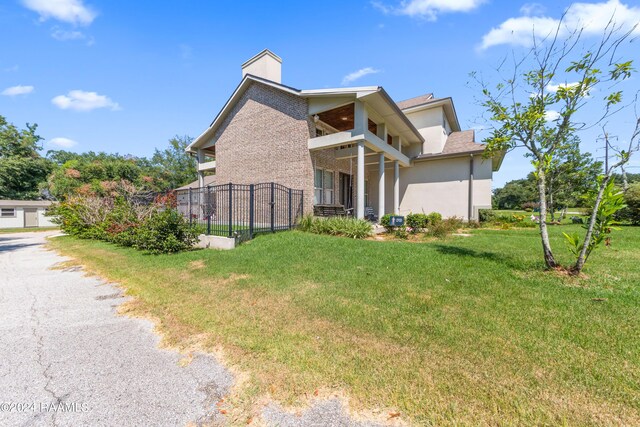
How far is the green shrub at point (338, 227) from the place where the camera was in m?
9.72

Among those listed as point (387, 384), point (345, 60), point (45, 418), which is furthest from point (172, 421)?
point (345, 60)

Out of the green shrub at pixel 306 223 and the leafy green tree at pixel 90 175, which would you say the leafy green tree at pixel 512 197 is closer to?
the green shrub at pixel 306 223

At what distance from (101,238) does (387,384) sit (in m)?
14.4

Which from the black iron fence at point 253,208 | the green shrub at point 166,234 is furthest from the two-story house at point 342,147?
the green shrub at point 166,234

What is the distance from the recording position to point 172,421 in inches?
78.7

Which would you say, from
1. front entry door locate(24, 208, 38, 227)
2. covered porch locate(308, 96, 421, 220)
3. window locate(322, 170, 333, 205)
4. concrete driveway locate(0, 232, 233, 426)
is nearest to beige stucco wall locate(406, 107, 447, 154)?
covered porch locate(308, 96, 421, 220)

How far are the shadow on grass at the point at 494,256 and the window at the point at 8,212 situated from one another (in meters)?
44.4

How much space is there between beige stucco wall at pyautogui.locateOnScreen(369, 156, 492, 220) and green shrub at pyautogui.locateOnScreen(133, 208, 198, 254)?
42.3ft

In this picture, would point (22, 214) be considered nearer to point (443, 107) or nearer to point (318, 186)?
point (318, 186)

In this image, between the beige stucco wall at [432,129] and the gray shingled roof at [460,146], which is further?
the beige stucco wall at [432,129]

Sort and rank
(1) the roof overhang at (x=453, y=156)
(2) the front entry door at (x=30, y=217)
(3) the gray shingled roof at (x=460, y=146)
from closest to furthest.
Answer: (1) the roof overhang at (x=453, y=156), (3) the gray shingled roof at (x=460, y=146), (2) the front entry door at (x=30, y=217)

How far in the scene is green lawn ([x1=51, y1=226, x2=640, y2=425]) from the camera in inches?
82.5

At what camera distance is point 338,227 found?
32.7 ft

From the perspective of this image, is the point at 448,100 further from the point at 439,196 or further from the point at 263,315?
the point at 263,315
